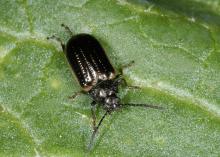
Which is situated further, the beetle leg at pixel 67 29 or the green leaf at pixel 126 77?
the beetle leg at pixel 67 29

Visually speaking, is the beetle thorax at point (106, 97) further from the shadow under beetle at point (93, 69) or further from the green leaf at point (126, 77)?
the green leaf at point (126, 77)

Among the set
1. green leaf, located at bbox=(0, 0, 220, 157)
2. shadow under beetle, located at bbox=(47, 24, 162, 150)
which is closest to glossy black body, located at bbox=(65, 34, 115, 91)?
shadow under beetle, located at bbox=(47, 24, 162, 150)

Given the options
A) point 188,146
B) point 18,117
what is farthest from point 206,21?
point 18,117

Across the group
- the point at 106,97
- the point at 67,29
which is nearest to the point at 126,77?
the point at 106,97

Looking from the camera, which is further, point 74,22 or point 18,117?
point 74,22

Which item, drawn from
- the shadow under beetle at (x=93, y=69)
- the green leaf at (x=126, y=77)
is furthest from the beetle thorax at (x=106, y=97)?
the green leaf at (x=126, y=77)

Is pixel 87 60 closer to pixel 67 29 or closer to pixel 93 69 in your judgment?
pixel 93 69

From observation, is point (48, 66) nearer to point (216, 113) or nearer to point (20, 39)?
point (20, 39)
